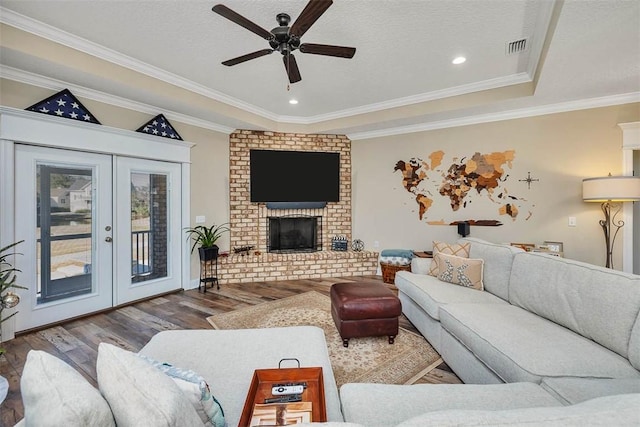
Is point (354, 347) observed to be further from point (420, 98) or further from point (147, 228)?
point (420, 98)

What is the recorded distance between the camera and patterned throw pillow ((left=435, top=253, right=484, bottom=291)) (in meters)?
2.91

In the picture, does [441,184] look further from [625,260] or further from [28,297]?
[28,297]

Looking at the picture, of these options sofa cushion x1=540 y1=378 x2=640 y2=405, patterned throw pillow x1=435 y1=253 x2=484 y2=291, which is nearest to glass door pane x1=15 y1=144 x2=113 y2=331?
patterned throw pillow x1=435 y1=253 x2=484 y2=291

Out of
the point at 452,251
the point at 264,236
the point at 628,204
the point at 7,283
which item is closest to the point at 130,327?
the point at 7,283

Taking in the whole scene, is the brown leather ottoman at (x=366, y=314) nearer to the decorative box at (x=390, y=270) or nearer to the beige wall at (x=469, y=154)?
the decorative box at (x=390, y=270)

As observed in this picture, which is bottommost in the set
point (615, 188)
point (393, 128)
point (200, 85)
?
point (615, 188)

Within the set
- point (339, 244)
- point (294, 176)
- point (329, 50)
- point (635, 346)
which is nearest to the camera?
point (635, 346)

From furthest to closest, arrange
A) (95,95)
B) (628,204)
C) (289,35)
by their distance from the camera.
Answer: (628,204), (95,95), (289,35)

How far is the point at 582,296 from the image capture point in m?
1.91

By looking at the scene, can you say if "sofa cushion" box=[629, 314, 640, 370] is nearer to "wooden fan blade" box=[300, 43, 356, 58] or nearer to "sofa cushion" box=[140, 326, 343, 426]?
"sofa cushion" box=[140, 326, 343, 426]

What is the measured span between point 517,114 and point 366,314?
12.2 ft

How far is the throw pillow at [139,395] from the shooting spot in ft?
2.34

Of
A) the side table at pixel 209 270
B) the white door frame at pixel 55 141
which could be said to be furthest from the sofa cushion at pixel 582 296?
the white door frame at pixel 55 141

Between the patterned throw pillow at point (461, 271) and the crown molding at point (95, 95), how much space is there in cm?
417
